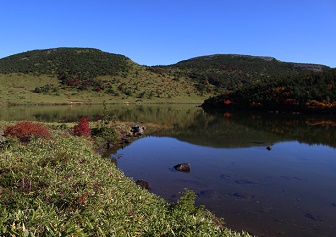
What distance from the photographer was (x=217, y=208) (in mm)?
20703

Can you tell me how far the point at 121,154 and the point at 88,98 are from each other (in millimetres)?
126679

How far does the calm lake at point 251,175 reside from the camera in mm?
19203

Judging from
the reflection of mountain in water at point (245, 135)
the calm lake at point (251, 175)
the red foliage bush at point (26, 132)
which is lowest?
the reflection of mountain in water at point (245, 135)

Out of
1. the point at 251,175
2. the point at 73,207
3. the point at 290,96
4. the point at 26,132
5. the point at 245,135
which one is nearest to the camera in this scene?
the point at 73,207

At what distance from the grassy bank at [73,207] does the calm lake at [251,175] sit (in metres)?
4.36

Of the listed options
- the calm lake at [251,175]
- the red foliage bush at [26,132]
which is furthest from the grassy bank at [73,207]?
the red foliage bush at [26,132]

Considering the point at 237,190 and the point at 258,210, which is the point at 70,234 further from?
the point at 237,190

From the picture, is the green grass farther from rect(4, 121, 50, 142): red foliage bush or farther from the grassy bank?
the grassy bank

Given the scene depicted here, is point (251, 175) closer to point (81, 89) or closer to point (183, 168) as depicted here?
point (183, 168)

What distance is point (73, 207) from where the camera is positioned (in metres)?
11.4

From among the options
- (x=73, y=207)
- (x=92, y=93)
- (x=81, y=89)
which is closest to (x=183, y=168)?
(x=73, y=207)

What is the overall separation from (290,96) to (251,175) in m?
96.7

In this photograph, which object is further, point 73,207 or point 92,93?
point 92,93

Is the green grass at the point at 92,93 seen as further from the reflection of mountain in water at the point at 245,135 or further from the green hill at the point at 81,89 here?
the reflection of mountain in water at the point at 245,135
